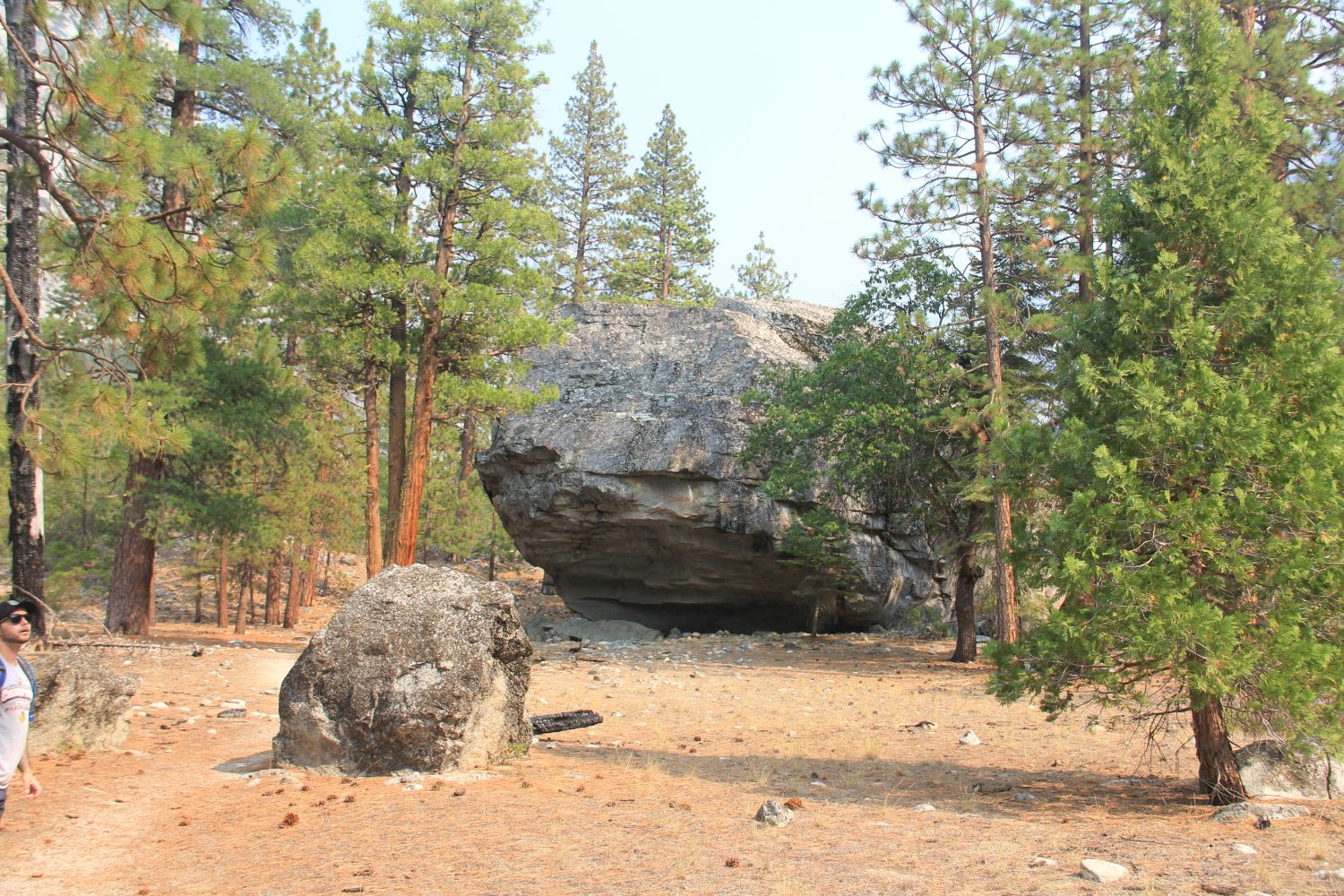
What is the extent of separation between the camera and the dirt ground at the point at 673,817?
4.84 m

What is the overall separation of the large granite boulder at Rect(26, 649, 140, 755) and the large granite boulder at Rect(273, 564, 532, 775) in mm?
1661

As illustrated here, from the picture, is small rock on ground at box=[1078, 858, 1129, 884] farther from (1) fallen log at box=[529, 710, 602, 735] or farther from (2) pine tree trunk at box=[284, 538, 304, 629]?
(2) pine tree trunk at box=[284, 538, 304, 629]

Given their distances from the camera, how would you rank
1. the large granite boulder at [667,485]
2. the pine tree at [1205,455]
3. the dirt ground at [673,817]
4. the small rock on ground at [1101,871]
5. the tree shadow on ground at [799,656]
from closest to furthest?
the small rock on ground at [1101,871] < the dirt ground at [673,817] < the pine tree at [1205,455] < the tree shadow on ground at [799,656] < the large granite boulder at [667,485]

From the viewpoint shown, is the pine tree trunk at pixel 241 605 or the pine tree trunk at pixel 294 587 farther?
the pine tree trunk at pixel 294 587

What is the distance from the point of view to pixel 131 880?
489 centimetres

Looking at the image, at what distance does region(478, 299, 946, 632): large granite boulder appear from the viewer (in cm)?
1905

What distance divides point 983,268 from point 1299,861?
11.0 metres

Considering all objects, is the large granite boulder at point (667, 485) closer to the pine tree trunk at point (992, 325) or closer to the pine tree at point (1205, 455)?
the pine tree trunk at point (992, 325)

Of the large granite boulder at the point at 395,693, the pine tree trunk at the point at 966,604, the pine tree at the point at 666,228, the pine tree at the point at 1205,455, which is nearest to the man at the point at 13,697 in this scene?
the large granite boulder at the point at 395,693

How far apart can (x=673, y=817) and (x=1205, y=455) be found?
14.2ft

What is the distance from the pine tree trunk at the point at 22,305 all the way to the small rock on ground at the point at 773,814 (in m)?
7.32

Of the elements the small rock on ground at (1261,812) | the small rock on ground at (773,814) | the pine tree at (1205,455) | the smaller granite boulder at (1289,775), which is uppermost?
the pine tree at (1205,455)

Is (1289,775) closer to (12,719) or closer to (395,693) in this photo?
(395,693)

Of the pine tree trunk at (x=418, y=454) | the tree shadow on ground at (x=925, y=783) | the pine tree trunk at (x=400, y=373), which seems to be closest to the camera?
the tree shadow on ground at (x=925, y=783)
